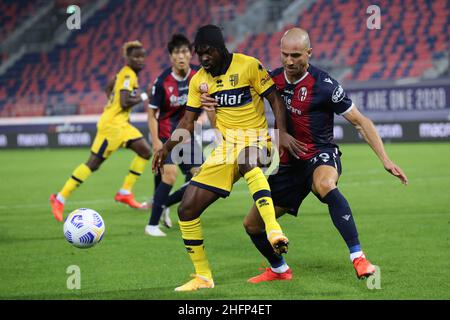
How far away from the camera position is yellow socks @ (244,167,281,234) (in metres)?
6.05

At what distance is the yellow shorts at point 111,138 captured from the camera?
461 inches

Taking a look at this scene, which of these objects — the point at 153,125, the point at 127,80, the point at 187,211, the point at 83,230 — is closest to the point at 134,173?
the point at 127,80

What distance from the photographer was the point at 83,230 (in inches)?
274

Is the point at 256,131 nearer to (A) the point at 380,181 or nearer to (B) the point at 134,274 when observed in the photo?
(B) the point at 134,274

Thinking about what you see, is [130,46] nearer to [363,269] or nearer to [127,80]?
[127,80]

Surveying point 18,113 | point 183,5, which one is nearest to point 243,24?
point 183,5

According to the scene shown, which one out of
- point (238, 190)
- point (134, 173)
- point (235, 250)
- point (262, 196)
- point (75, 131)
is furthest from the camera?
point (75, 131)

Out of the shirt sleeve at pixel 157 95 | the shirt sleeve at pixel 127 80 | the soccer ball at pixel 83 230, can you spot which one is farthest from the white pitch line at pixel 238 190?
the soccer ball at pixel 83 230

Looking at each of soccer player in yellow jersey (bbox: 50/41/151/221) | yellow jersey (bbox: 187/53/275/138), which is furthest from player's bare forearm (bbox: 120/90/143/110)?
yellow jersey (bbox: 187/53/275/138)

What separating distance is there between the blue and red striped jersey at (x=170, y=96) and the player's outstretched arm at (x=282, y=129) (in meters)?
3.49

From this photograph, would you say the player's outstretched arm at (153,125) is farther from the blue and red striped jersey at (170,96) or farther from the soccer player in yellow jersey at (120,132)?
the soccer player in yellow jersey at (120,132)

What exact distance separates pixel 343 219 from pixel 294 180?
1.94ft

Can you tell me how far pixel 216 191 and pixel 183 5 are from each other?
1133 inches

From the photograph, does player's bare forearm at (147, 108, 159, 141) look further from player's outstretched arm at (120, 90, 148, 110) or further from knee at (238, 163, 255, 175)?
knee at (238, 163, 255, 175)
